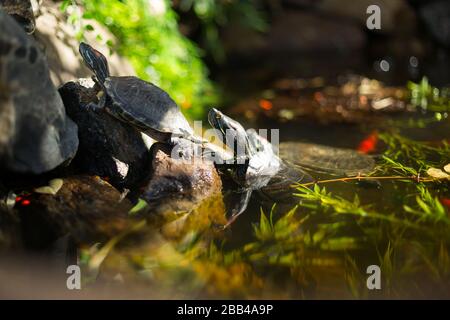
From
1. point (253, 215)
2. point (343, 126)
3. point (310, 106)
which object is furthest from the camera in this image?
point (310, 106)

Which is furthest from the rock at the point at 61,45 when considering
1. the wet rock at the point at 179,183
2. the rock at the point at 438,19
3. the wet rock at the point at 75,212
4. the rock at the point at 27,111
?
the rock at the point at 438,19

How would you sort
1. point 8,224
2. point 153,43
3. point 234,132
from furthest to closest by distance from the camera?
point 153,43 → point 234,132 → point 8,224

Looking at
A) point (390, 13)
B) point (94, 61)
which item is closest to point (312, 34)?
point (390, 13)

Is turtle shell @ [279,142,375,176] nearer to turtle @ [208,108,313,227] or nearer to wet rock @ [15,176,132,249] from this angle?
turtle @ [208,108,313,227]

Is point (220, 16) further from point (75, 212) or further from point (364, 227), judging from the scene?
point (364, 227)

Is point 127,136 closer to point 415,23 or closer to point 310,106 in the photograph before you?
point 310,106
